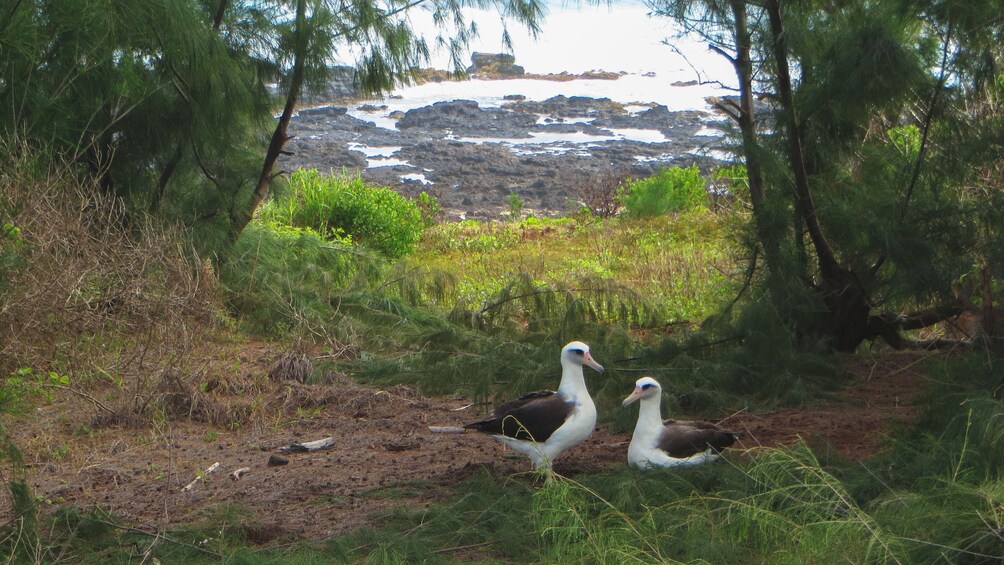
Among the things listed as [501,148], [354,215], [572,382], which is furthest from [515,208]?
[572,382]

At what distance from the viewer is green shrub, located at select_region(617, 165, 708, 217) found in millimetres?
17453

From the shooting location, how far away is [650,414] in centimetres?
554

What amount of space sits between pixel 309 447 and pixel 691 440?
230 cm

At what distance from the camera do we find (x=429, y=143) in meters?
24.4

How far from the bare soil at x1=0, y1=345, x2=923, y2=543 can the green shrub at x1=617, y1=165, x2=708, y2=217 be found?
9909 millimetres

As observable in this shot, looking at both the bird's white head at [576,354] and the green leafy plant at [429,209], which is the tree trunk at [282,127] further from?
the green leafy plant at [429,209]

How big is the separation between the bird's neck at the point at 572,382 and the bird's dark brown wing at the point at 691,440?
481 millimetres

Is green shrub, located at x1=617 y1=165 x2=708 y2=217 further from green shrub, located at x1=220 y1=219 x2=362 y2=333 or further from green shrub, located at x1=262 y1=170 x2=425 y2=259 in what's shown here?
green shrub, located at x1=220 y1=219 x2=362 y2=333

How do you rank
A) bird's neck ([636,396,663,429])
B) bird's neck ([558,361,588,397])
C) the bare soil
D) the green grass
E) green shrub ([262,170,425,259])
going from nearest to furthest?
1. the bare soil
2. bird's neck ([636,396,663,429])
3. bird's neck ([558,361,588,397])
4. the green grass
5. green shrub ([262,170,425,259])

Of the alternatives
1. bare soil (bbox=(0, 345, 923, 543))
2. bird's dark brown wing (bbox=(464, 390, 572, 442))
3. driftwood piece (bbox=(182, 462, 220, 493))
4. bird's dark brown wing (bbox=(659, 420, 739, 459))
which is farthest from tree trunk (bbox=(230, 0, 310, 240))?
bird's dark brown wing (bbox=(659, 420, 739, 459))

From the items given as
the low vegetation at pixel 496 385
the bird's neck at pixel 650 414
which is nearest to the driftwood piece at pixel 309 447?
the low vegetation at pixel 496 385

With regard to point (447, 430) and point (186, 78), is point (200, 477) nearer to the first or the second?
point (447, 430)

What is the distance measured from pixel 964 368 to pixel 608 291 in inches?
132

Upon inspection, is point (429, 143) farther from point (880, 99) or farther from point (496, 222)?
point (880, 99)
